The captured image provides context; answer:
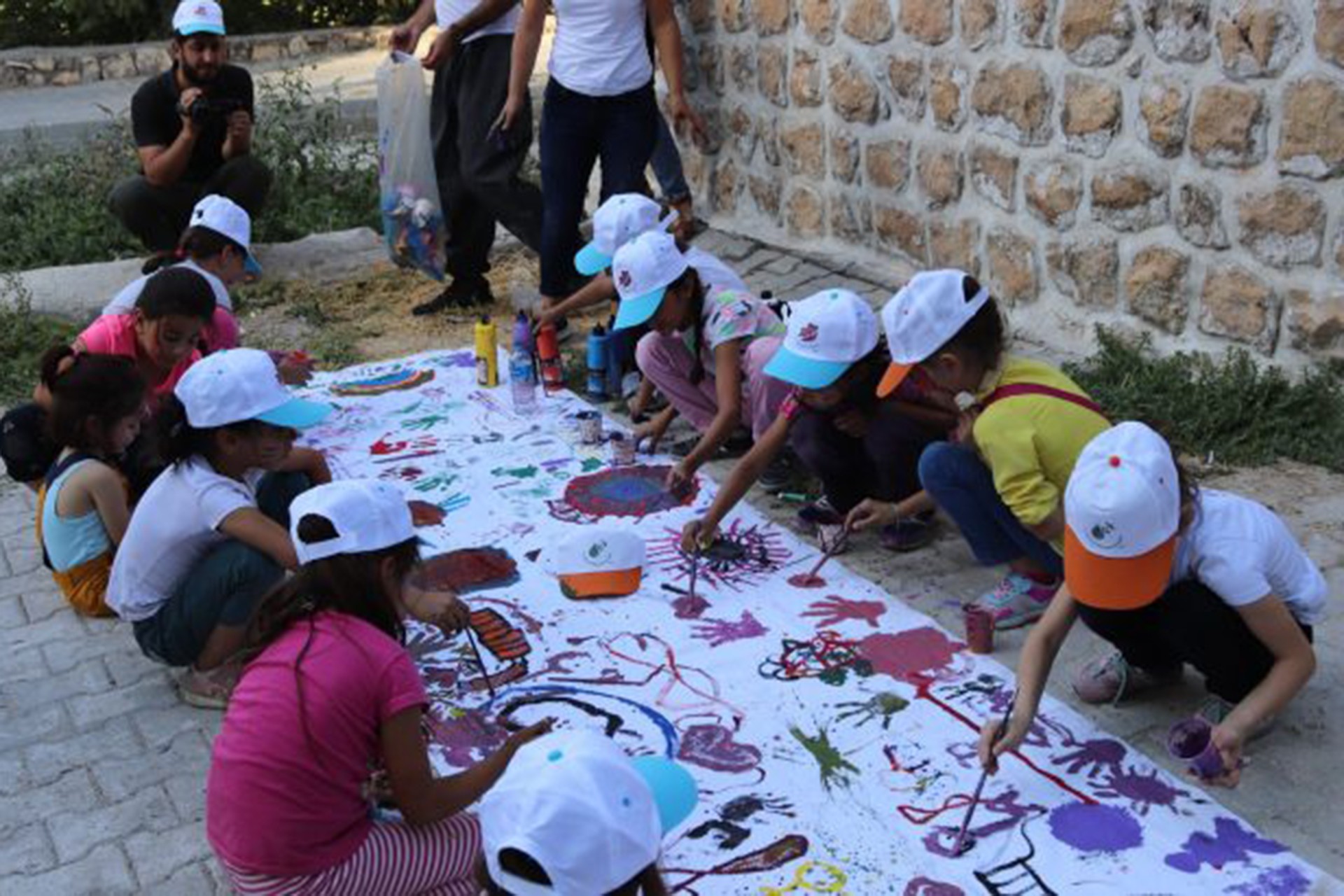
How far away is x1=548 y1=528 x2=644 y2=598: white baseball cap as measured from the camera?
3752mm

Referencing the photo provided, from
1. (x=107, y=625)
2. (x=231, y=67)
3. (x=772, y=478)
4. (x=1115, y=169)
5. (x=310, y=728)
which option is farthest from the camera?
(x=231, y=67)

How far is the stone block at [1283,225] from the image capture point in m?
4.21

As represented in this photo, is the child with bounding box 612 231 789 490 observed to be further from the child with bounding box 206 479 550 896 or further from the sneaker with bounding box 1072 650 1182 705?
the child with bounding box 206 479 550 896

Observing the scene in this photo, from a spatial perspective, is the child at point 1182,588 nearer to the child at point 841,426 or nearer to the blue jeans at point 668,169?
the child at point 841,426

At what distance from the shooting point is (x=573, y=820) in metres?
1.75

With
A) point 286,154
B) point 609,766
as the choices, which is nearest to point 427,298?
point 286,154

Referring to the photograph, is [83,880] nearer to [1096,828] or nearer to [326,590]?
[326,590]

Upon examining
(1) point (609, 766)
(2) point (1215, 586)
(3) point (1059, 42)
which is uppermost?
(3) point (1059, 42)

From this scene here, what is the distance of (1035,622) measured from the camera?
3.46m

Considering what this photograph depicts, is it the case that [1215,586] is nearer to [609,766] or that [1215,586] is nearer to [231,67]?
[609,766]

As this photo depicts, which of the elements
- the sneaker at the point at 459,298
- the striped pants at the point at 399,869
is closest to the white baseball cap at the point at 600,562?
the striped pants at the point at 399,869

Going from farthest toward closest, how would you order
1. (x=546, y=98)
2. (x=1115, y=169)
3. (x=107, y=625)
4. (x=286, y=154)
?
(x=286, y=154)
(x=546, y=98)
(x=1115, y=169)
(x=107, y=625)

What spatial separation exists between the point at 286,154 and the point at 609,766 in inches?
273

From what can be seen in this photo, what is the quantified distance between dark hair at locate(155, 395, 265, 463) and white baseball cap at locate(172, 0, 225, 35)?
339 centimetres
